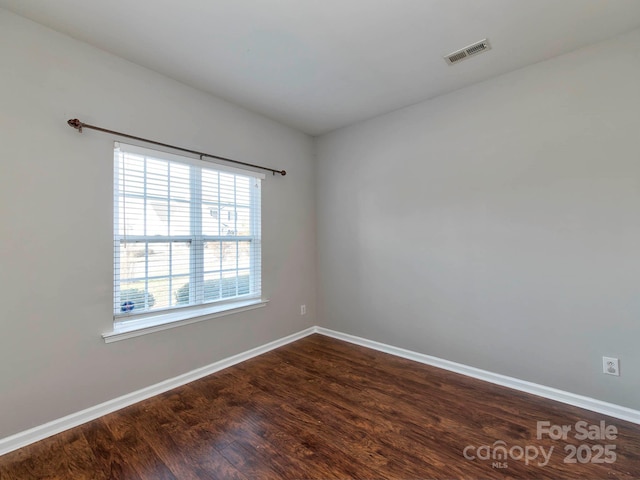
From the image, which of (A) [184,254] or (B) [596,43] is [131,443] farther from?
(B) [596,43]

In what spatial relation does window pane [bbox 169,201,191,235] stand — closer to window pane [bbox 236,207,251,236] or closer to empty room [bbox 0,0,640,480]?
empty room [bbox 0,0,640,480]

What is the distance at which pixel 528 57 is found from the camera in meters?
2.18

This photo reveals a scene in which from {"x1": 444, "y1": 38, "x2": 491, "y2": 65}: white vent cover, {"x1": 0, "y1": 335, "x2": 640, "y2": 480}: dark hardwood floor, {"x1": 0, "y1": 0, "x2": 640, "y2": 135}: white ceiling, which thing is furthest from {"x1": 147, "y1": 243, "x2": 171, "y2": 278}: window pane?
{"x1": 444, "y1": 38, "x2": 491, "y2": 65}: white vent cover

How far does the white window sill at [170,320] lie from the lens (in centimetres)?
212

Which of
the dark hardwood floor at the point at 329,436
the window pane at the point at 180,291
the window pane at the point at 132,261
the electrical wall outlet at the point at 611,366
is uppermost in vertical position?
the window pane at the point at 132,261

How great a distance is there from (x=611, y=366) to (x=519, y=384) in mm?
614

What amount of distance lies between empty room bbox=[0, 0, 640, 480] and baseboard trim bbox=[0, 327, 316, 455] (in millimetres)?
13

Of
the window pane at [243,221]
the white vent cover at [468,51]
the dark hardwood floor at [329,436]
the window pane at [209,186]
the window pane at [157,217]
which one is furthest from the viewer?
the window pane at [243,221]

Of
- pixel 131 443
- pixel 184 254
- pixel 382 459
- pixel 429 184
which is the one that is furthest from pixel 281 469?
pixel 429 184

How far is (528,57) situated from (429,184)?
1205 mm

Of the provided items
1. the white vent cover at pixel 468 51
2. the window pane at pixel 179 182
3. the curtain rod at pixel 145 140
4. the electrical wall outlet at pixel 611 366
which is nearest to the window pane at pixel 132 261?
the window pane at pixel 179 182

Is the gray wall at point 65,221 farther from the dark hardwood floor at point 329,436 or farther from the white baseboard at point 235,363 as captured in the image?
the dark hardwood floor at point 329,436

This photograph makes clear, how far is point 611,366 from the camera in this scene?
1976 mm

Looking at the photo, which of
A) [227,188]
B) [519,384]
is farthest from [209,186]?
[519,384]
